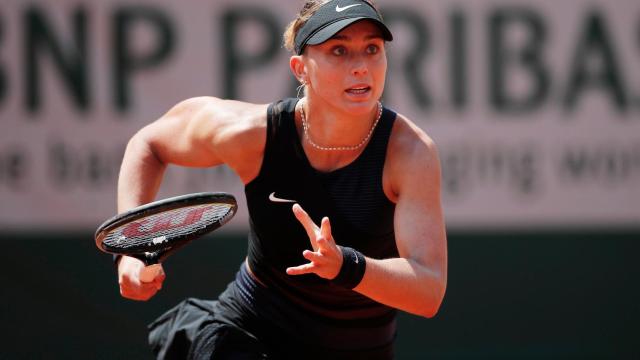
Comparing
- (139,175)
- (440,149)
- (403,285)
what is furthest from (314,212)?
(440,149)

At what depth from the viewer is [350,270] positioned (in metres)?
2.54

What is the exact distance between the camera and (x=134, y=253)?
281 centimetres

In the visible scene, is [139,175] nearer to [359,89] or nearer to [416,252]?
[359,89]

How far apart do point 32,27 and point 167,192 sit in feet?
3.81

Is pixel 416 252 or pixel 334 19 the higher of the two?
pixel 334 19

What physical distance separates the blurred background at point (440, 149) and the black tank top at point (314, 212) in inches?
105

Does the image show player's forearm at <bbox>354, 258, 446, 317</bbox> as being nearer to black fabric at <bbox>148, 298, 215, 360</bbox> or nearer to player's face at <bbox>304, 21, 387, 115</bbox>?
player's face at <bbox>304, 21, 387, 115</bbox>

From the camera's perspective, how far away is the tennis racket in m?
2.71

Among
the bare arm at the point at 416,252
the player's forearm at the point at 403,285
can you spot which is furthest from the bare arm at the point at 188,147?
the player's forearm at the point at 403,285

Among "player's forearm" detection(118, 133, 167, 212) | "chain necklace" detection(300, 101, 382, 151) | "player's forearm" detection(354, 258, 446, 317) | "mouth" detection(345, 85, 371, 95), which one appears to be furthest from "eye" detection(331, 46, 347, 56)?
"player's forearm" detection(118, 133, 167, 212)

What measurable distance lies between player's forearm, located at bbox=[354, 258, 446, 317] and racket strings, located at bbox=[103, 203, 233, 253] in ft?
1.62

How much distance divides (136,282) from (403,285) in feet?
2.46

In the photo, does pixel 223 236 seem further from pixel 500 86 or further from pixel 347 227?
pixel 347 227

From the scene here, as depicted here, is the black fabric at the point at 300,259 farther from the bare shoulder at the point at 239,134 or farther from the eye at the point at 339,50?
the eye at the point at 339,50
